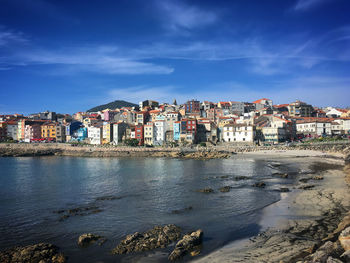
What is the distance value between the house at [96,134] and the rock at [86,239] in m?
83.7

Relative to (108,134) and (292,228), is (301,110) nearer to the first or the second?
(108,134)

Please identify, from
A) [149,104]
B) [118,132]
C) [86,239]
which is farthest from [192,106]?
[86,239]

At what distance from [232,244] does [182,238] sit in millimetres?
2688

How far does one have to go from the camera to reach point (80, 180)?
36500 mm

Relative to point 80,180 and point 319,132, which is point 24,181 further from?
point 319,132

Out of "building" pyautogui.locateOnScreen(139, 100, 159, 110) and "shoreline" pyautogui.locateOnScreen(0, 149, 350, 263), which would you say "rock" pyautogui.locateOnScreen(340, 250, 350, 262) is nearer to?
"shoreline" pyautogui.locateOnScreen(0, 149, 350, 263)

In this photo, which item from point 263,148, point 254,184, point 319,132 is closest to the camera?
point 254,184

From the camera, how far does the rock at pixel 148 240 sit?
13.9 m

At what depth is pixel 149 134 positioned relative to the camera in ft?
287

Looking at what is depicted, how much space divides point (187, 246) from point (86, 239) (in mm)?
5727

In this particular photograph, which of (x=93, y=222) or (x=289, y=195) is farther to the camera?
(x=289, y=195)

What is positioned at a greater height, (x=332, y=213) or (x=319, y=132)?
(x=319, y=132)

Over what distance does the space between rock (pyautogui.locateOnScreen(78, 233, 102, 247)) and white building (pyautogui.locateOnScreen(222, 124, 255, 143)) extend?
68081mm

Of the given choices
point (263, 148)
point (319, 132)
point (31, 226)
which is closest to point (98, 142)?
point (263, 148)
